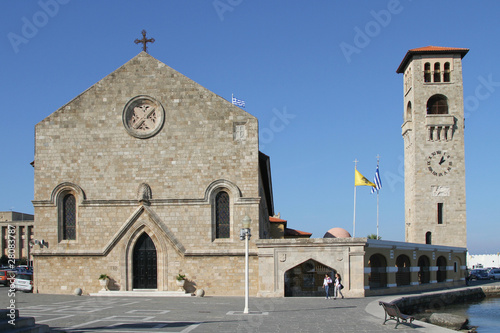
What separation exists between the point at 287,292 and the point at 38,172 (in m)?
15.9

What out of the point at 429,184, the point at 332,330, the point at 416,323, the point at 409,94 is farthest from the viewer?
the point at 409,94

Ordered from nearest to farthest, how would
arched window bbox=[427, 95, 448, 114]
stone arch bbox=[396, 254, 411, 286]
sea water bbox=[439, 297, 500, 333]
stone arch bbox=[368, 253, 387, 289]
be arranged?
sea water bbox=[439, 297, 500, 333]
stone arch bbox=[368, 253, 387, 289]
stone arch bbox=[396, 254, 411, 286]
arched window bbox=[427, 95, 448, 114]

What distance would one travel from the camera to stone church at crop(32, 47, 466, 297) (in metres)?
30.8

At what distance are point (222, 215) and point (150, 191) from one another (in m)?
4.32

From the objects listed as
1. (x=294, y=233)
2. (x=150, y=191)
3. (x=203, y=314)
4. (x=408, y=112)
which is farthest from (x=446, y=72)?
(x=203, y=314)

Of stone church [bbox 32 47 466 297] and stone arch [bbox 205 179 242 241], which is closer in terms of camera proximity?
stone church [bbox 32 47 466 297]

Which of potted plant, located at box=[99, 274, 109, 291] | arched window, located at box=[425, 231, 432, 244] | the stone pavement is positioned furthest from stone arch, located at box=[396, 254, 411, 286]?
arched window, located at box=[425, 231, 432, 244]

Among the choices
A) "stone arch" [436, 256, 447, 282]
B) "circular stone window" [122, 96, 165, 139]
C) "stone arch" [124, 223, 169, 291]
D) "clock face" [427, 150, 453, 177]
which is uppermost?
"circular stone window" [122, 96, 165, 139]

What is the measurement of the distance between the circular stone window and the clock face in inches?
1330

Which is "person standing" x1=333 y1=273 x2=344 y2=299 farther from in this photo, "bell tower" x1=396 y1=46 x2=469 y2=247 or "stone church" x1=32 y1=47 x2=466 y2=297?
"bell tower" x1=396 y1=46 x2=469 y2=247

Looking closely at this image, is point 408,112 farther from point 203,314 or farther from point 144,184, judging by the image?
point 203,314

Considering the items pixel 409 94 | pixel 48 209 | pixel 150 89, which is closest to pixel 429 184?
pixel 409 94

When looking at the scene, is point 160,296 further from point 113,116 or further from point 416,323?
point 416,323

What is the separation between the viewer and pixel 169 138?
104ft
